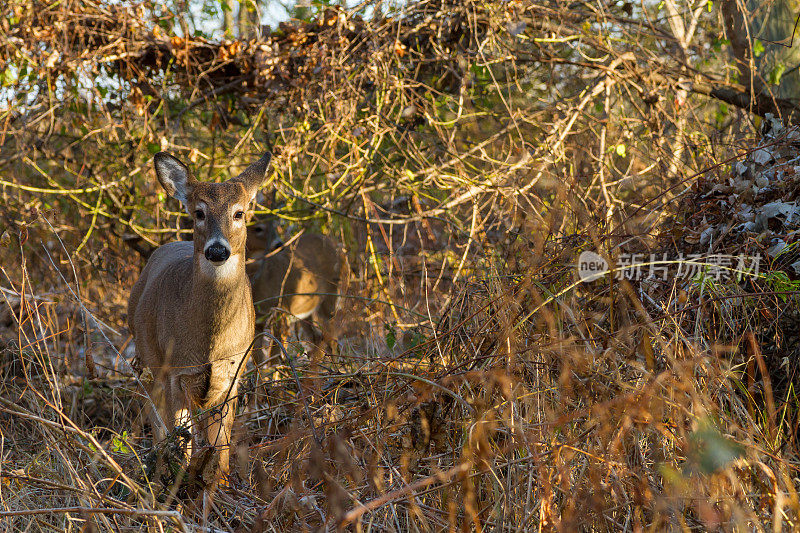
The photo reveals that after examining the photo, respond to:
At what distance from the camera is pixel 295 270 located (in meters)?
8.28

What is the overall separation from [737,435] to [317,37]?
195 inches

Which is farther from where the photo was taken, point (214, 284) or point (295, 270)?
point (295, 270)

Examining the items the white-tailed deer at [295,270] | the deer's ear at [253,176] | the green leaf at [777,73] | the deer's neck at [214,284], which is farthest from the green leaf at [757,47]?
the white-tailed deer at [295,270]

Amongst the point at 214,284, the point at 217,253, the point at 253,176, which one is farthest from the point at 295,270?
the point at 217,253

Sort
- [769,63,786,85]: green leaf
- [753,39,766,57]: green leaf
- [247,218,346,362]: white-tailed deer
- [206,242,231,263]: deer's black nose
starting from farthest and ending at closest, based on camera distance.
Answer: [247,218,346,362]: white-tailed deer
[769,63,786,85]: green leaf
[753,39,766,57]: green leaf
[206,242,231,263]: deer's black nose

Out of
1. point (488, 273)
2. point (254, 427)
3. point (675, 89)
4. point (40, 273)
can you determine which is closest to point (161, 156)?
point (254, 427)

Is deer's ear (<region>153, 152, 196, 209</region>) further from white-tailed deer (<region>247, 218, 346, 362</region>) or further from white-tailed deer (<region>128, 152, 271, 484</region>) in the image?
white-tailed deer (<region>247, 218, 346, 362</region>)

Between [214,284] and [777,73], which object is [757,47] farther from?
[214,284]

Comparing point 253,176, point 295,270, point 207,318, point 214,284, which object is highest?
point 253,176

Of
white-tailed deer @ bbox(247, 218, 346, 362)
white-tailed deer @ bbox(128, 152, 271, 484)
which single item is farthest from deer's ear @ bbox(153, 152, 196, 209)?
white-tailed deer @ bbox(247, 218, 346, 362)

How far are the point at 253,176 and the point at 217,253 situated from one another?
2.71 ft

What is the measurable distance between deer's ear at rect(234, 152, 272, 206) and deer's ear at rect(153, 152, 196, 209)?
31cm

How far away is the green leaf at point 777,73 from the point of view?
19.1 ft

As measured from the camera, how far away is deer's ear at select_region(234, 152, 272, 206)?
4.96 meters
